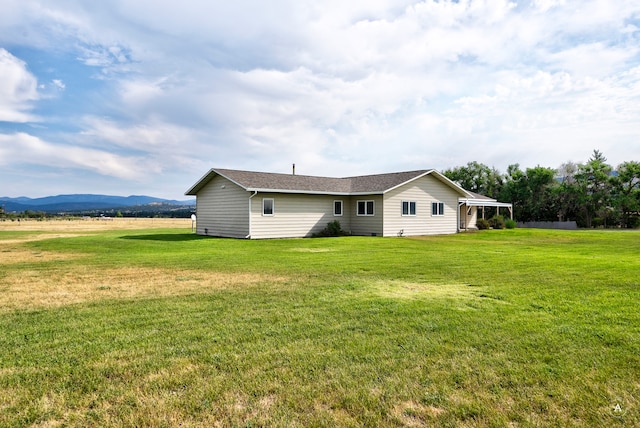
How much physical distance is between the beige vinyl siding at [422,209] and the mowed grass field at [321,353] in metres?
16.9

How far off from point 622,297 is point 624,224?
134 ft

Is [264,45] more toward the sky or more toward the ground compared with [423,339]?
more toward the sky

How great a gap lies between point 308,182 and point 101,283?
18203mm

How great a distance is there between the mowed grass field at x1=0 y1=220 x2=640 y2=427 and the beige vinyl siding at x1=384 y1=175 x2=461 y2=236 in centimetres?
1691

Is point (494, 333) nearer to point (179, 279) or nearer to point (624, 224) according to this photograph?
point (179, 279)

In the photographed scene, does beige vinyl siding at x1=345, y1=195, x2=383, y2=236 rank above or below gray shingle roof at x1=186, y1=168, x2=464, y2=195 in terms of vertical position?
below

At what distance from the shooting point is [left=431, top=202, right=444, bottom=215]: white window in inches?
1083

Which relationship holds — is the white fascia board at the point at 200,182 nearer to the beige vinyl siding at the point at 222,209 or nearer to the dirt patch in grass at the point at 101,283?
the beige vinyl siding at the point at 222,209

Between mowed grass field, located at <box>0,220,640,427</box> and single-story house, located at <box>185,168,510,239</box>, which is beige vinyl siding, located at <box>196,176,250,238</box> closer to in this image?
single-story house, located at <box>185,168,510,239</box>

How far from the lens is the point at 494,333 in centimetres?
469

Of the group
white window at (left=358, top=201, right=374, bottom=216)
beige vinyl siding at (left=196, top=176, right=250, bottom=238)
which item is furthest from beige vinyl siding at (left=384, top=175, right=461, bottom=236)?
beige vinyl siding at (left=196, top=176, right=250, bottom=238)

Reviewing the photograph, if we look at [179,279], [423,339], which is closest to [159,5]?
[179,279]

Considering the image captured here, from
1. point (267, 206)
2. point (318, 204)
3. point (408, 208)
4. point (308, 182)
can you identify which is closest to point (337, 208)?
point (318, 204)

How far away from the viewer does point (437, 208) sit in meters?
27.8
